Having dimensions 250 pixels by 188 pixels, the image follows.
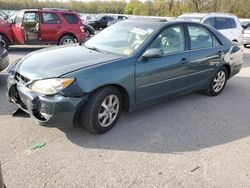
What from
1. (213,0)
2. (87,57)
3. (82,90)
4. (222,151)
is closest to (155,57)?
(87,57)

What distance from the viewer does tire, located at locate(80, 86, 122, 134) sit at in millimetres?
3553

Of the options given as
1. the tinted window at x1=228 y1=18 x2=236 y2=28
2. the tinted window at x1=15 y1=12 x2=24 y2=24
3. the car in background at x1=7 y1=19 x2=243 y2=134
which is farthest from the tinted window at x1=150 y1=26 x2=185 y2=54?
the tinted window at x1=228 y1=18 x2=236 y2=28

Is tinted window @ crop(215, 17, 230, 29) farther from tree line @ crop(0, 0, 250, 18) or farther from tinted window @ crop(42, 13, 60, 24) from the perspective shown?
tree line @ crop(0, 0, 250, 18)

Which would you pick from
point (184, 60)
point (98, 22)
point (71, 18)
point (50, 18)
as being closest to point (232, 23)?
point (71, 18)

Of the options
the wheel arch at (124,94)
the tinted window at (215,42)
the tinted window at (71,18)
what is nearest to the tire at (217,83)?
the tinted window at (215,42)

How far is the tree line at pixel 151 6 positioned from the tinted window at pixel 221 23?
26.8 metres

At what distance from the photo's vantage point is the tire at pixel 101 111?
11.7ft

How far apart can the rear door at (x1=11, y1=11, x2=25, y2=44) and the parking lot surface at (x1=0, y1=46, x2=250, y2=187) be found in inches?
221

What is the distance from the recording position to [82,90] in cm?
339

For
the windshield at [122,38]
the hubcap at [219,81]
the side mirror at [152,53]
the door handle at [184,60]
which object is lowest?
the hubcap at [219,81]

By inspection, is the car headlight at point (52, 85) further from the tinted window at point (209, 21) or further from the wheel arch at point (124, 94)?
the tinted window at point (209, 21)

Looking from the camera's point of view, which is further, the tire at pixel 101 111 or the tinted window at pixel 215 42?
the tinted window at pixel 215 42

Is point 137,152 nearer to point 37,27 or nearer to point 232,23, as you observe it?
point 37,27

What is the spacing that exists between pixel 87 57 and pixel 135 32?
1.00 meters
